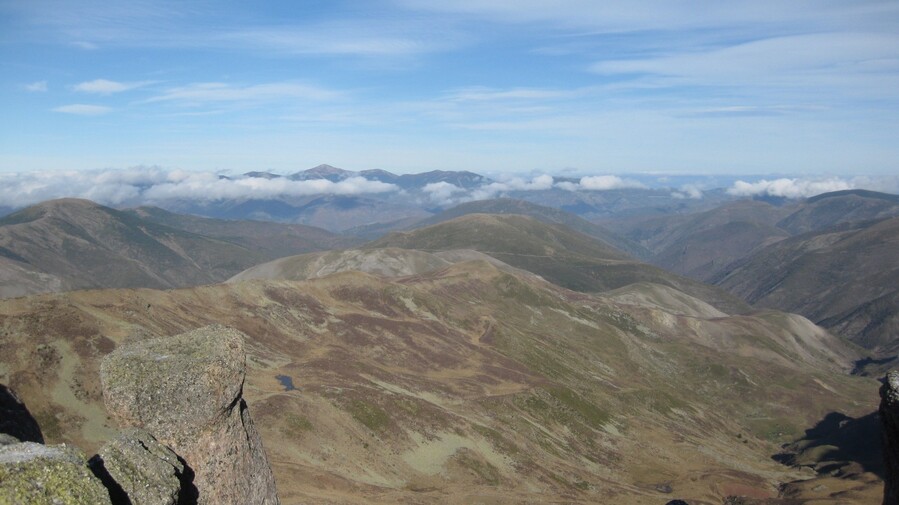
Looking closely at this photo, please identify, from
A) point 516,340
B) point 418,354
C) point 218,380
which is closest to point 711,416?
point 516,340

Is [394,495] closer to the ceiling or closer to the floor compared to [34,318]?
closer to the floor

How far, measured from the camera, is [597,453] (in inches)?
4889

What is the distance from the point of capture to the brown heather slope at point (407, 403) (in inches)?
2805

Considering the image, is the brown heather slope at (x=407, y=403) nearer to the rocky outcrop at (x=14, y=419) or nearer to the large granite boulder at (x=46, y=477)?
the rocky outcrop at (x=14, y=419)

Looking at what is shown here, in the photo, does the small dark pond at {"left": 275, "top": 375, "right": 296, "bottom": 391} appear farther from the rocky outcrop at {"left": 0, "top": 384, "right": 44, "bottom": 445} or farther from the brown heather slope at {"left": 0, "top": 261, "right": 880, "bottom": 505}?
the rocky outcrop at {"left": 0, "top": 384, "right": 44, "bottom": 445}

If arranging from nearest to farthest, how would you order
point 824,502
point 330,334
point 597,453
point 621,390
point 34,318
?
1. point 34,318
2. point 824,502
3. point 597,453
4. point 330,334
5. point 621,390

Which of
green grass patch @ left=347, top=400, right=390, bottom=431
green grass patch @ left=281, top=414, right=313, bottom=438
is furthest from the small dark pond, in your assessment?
green grass patch @ left=281, top=414, right=313, bottom=438

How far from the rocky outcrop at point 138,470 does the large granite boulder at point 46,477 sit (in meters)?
3.96

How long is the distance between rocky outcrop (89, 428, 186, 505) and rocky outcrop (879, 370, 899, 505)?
31.0 metres

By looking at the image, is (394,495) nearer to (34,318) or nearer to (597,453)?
(34,318)

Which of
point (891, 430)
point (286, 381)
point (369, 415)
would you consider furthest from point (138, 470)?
point (286, 381)

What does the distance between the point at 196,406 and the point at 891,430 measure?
32155 millimetres

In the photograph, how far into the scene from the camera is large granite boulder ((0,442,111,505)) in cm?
1562

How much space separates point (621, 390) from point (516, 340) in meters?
33.3
